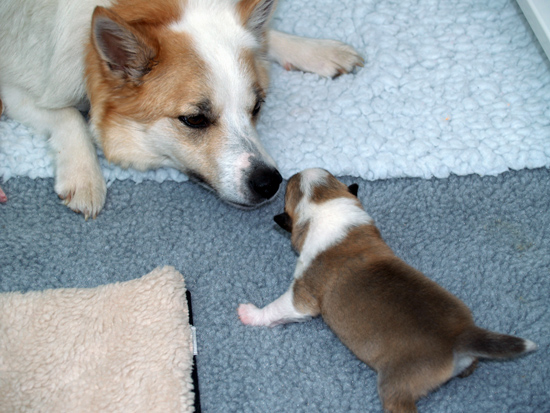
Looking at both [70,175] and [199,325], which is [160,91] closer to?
[70,175]

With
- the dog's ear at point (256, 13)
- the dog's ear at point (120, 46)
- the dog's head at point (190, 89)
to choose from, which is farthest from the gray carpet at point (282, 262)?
the dog's ear at point (256, 13)

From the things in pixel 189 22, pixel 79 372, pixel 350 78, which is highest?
pixel 189 22

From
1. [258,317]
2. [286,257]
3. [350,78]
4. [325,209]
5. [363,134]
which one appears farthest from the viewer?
[350,78]

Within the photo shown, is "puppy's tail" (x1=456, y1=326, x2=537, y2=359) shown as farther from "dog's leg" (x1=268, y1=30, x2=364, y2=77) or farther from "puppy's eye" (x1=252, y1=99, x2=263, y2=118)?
"dog's leg" (x1=268, y1=30, x2=364, y2=77)

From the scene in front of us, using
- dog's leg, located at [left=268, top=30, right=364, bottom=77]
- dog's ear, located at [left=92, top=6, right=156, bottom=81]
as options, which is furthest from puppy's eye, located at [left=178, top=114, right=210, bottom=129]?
dog's leg, located at [left=268, top=30, right=364, bottom=77]

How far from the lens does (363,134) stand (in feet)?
8.71

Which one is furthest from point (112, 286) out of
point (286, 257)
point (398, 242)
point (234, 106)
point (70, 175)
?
point (398, 242)

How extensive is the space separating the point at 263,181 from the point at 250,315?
535mm

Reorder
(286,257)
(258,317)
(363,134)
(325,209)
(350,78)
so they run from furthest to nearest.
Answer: (350,78)
(363,134)
(286,257)
(258,317)
(325,209)

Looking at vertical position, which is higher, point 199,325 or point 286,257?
point 286,257

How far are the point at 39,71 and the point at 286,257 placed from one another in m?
1.37

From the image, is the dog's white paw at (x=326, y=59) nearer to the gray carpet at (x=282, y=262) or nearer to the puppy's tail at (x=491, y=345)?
the gray carpet at (x=282, y=262)

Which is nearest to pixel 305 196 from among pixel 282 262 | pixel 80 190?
pixel 282 262

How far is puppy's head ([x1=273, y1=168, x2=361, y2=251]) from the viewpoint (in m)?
2.00
